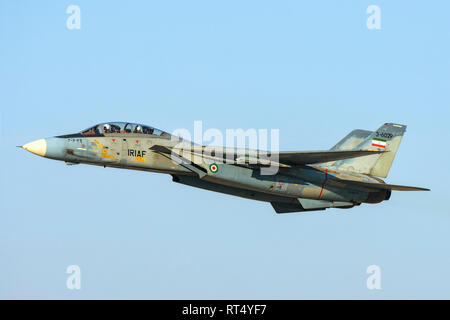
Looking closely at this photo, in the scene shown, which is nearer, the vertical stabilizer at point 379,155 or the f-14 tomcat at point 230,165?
the f-14 tomcat at point 230,165

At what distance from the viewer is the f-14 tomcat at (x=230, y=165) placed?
27.5m

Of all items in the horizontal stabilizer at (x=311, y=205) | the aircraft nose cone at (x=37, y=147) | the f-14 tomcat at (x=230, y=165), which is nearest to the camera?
the aircraft nose cone at (x=37, y=147)

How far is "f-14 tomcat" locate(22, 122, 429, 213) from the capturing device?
27500mm

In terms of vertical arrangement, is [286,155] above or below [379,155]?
above

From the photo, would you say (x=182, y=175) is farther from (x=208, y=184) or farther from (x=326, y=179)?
(x=326, y=179)

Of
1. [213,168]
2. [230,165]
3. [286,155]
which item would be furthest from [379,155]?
[213,168]

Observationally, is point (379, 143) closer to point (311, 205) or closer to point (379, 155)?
point (379, 155)

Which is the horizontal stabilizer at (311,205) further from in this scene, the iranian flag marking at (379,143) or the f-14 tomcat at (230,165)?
the iranian flag marking at (379,143)

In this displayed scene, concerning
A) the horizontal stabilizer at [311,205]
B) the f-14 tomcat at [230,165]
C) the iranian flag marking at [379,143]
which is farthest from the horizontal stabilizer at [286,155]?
the iranian flag marking at [379,143]

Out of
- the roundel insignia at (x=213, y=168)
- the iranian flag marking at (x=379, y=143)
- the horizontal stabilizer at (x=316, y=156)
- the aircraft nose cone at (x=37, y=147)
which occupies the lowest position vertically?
the roundel insignia at (x=213, y=168)

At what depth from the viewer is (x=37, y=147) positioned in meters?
26.8

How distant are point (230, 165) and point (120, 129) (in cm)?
397

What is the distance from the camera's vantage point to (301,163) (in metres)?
29.1

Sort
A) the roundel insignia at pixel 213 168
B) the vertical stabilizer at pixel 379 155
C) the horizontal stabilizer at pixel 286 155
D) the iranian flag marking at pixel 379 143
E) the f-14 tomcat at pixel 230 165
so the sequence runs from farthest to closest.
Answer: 1. the iranian flag marking at pixel 379 143
2. the vertical stabilizer at pixel 379 155
3. the roundel insignia at pixel 213 168
4. the horizontal stabilizer at pixel 286 155
5. the f-14 tomcat at pixel 230 165
